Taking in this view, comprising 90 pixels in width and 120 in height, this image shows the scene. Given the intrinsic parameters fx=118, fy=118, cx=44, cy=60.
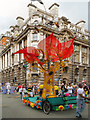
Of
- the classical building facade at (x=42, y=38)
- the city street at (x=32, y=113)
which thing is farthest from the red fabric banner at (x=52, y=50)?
the classical building facade at (x=42, y=38)

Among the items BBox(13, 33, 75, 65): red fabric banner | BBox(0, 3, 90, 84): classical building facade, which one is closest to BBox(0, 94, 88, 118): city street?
BBox(13, 33, 75, 65): red fabric banner

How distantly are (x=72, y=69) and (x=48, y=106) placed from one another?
2253cm

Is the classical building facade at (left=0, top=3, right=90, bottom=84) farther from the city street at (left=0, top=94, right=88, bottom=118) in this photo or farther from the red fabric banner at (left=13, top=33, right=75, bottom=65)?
the city street at (left=0, top=94, right=88, bottom=118)

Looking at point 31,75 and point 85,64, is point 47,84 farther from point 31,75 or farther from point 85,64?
point 85,64

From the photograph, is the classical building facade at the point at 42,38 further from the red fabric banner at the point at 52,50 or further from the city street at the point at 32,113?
the city street at the point at 32,113

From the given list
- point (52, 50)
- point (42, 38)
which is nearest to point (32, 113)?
point (52, 50)

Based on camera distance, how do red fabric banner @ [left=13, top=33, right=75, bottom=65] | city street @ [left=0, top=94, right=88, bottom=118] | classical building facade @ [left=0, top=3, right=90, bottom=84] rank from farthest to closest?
classical building facade @ [left=0, top=3, right=90, bottom=84] < red fabric banner @ [left=13, top=33, right=75, bottom=65] < city street @ [left=0, top=94, right=88, bottom=118]

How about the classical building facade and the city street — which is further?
the classical building facade

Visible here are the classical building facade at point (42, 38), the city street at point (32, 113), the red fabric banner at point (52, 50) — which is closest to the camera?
the city street at point (32, 113)

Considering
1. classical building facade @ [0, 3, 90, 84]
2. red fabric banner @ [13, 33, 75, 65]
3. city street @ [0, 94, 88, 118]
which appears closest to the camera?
city street @ [0, 94, 88, 118]

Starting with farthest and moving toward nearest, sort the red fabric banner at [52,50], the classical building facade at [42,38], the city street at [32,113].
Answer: the classical building facade at [42,38]
the red fabric banner at [52,50]
the city street at [32,113]

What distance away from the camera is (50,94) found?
7.99 metres

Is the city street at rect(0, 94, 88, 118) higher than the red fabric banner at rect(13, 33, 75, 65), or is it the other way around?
the red fabric banner at rect(13, 33, 75, 65)

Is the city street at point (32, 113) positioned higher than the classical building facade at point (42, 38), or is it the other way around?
the classical building facade at point (42, 38)
